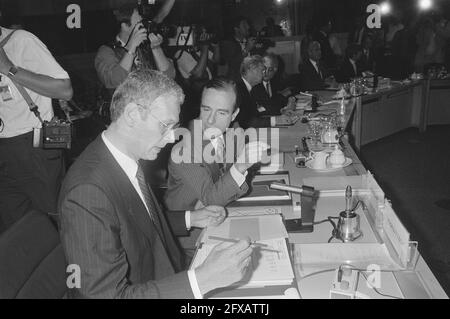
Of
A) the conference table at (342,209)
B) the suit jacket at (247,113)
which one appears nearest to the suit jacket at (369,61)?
the conference table at (342,209)

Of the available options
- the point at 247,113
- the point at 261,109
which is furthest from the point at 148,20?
the point at 261,109

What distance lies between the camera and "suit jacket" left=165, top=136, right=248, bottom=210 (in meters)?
1.89

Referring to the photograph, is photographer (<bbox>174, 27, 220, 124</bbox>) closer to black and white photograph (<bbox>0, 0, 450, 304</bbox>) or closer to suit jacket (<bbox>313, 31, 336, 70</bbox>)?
black and white photograph (<bbox>0, 0, 450, 304</bbox>)

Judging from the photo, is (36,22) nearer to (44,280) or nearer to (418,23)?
(44,280)

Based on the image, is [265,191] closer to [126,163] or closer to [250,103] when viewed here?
[126,163]

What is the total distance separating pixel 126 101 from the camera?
135cm

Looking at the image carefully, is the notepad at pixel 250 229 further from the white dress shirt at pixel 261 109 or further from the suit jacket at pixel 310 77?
the suit jacket at pixel 310 77

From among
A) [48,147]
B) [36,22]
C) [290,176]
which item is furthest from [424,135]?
[36,22]

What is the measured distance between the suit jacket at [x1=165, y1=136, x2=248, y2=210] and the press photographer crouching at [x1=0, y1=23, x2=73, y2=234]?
2.35 ft

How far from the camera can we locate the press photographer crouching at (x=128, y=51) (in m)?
2.71

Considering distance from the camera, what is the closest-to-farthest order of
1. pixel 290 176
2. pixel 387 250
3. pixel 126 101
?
pixel 126 101 < pixel 387 250 < pixel 290 176

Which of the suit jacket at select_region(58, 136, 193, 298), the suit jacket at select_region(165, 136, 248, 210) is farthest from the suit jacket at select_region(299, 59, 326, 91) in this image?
the suit jacket at select_region(58, 136, 193, 298)
